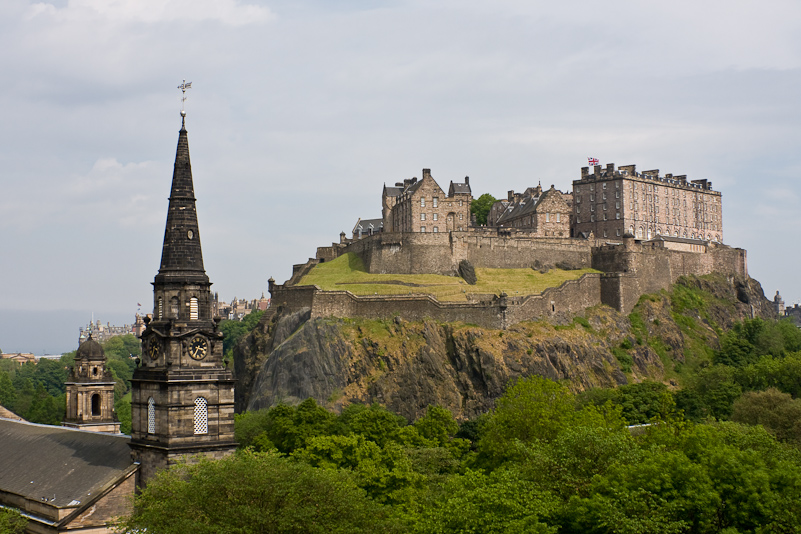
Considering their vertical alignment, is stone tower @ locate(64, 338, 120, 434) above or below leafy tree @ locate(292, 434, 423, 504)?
above

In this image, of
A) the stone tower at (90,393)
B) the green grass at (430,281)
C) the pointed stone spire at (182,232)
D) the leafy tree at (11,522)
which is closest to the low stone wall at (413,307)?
the green grass at (430,281)

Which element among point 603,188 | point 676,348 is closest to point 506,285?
point 676,348

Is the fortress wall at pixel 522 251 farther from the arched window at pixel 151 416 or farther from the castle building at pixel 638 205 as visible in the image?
the arched window at pixel 151 416

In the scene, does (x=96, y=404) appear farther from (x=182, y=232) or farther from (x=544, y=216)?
(x=544, y=216)

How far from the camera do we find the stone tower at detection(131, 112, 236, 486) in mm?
40000

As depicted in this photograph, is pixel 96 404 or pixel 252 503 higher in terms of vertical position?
pixel 96 404

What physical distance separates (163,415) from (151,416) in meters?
1.04

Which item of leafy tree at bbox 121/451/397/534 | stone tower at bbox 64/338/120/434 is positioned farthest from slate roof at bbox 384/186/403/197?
leafy tree at bbox 121/451/397/534

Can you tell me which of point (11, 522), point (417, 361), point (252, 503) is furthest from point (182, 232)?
point (417, 361)

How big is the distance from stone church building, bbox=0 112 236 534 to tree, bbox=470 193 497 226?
93617 millimetres

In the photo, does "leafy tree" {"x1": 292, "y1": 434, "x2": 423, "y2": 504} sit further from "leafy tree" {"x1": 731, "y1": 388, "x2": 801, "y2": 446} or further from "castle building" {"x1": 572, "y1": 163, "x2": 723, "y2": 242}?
"castle building" {"x1": 572, "y1": 163, "x2": 723, "y2": 242}

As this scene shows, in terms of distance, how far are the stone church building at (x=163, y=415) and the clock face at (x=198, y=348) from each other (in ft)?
0.13

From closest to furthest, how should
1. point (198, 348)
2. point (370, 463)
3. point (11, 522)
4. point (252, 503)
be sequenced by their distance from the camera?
point (252, 503) < point (11, 522) < point (198, 348) < point (370, 463)

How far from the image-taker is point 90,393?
65375 mm
